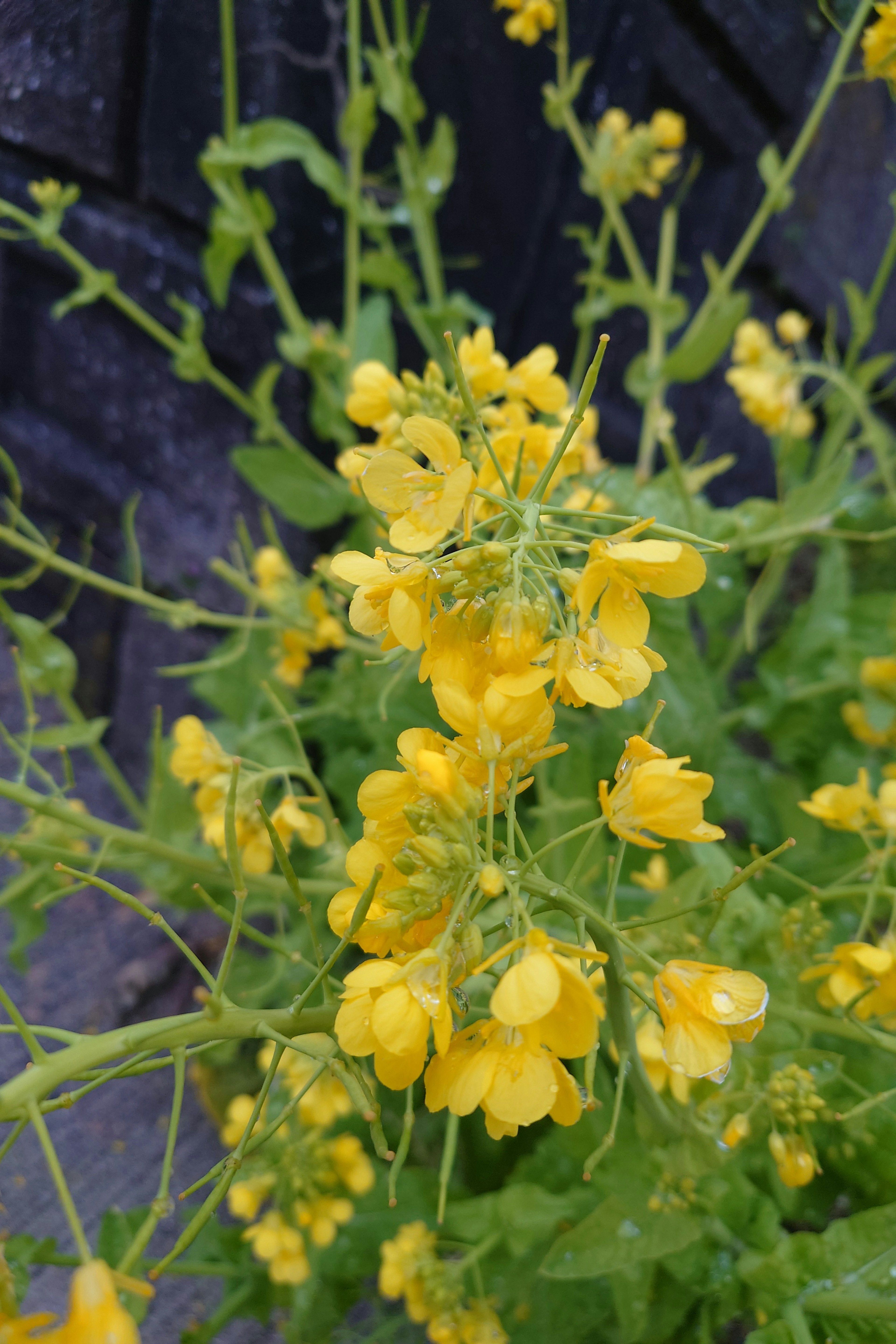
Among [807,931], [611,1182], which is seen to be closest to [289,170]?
[807,931]

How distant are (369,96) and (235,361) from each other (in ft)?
1.37

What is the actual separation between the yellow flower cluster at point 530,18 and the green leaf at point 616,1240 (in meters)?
1.22

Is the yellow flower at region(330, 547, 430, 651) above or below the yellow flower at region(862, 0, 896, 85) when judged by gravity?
above

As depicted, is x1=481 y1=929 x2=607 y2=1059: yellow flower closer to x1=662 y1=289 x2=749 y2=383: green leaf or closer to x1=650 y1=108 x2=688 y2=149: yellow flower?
x1=662 y1=289 x2=749 y2=383: green leaf

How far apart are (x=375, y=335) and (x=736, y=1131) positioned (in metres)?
0.95

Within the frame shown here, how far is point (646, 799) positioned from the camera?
14.9 inches

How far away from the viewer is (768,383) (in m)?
1.15

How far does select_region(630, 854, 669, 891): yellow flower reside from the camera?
31.9 inches

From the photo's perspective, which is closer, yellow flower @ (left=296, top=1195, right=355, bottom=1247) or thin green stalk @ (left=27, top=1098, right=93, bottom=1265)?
thin green stalk @ (left=27, top=1098, right=93, bottom=1265)

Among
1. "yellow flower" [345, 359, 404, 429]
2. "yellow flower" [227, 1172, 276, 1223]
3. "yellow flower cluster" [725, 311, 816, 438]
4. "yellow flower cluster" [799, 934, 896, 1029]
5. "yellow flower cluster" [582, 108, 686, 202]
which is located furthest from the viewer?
"yellow flower cluster" [725, 311, 816, 438]

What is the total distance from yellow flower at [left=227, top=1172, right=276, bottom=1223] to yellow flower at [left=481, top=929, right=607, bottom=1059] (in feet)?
2.10

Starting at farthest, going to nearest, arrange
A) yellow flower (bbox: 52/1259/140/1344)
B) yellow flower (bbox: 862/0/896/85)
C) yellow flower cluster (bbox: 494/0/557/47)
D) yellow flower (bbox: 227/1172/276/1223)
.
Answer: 1. yellow flower cluster (bbox: 494/0/557/47)
2. yellow flower (bbox: 227/1172/276/1223)
3. yellow flower (bbox: 862/0/896/85)
4. yellow flower (bbox: 52/1259/140/1344)

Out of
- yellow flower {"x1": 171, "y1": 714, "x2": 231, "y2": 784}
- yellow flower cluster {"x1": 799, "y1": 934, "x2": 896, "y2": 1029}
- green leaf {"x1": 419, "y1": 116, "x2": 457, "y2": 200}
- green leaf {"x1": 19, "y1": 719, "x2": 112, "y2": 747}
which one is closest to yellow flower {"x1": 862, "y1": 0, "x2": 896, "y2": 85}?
green leaf {"x1": 419, "y1": 116, "x2": 457, "y2": 200}

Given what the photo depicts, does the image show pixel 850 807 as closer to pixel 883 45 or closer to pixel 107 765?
pixel 883 45
